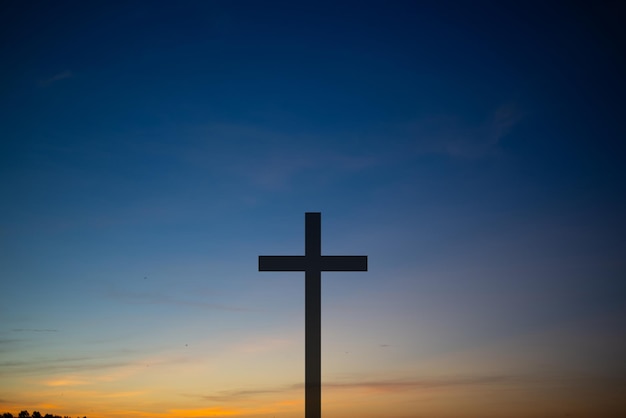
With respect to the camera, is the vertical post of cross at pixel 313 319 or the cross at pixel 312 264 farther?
the cross at pixel 312 264

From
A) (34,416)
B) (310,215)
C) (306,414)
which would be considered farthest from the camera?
(34,416)

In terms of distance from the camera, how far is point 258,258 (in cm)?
2300

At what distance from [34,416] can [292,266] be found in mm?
23576

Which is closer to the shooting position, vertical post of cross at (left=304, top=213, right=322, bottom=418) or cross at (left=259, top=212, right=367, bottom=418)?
vertical post of cross at (left=304, top=213, right=322, bottom=418)

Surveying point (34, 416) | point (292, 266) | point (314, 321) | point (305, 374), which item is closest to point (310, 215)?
point (292, 266)

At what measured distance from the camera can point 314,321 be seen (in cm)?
2172

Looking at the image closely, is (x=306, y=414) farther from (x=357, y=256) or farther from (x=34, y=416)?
(x=34, y=416)

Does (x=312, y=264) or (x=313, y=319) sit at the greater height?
(x=312, y=264)

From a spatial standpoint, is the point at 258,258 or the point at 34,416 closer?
the point at 258,258

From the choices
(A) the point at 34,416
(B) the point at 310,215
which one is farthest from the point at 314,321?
(A) the point at 34,416

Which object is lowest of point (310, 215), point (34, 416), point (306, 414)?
point (306, 414)

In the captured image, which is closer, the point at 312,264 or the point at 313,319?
the point at 313,319

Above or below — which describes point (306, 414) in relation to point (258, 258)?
below

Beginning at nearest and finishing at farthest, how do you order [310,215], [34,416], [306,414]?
1. [306,414]
2. [310,215]
3. [34,416]
